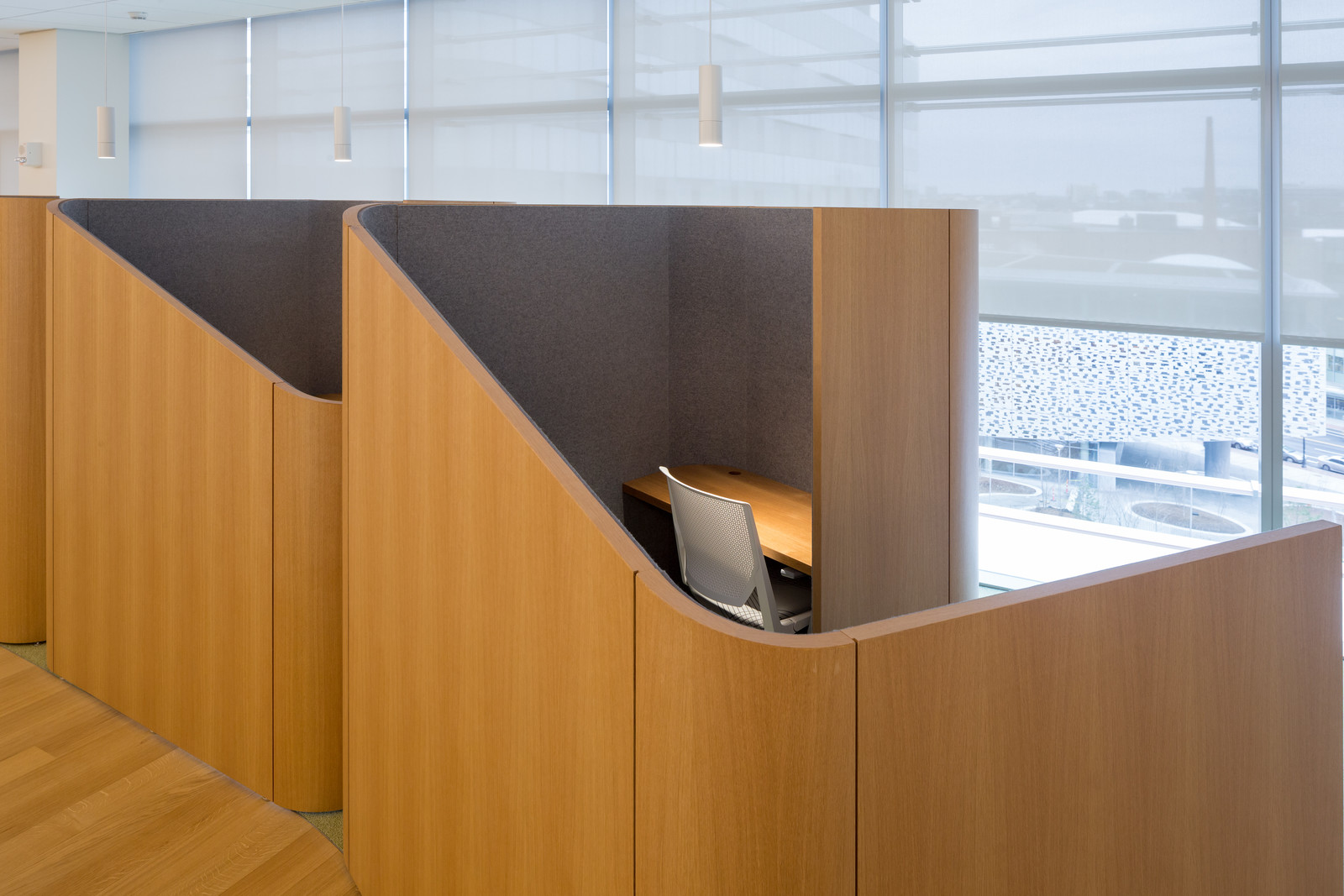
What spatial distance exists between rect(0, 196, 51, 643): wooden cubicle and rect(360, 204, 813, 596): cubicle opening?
1246mm

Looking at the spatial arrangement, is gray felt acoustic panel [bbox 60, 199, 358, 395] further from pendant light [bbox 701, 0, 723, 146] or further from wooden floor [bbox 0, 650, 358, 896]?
pendant light [bbox 701, 0, 723, 146]

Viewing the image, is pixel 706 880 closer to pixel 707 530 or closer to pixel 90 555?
pixel 707 530

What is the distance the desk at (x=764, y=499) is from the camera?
2504 mm

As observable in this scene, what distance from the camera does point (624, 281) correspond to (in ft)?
9.98

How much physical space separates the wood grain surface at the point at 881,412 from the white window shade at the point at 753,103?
88.5 inches

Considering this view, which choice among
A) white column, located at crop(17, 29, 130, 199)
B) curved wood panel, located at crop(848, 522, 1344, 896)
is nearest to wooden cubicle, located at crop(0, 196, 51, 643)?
curved wood panel, located at crop(848, 522, 1344, 896)

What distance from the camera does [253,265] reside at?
3400mm

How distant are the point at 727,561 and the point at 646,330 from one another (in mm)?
906

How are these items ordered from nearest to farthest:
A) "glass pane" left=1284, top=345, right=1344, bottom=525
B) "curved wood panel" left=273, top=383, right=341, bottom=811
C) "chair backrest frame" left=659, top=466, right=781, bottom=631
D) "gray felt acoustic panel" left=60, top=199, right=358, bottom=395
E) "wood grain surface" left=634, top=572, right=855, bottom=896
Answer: "wood grain surface" left=634, top=572, right=855, bottom=896
"curved wood panel" left=273, top=383, right=341, bottom=811
"chair backrest frame" left=659, top=466, right=781, bottom=631
"gray felt acoustic panel" left=60, top=199, right=358, bottom=395
"glass pane" left=1284, top=345, right=1344, bottom=525

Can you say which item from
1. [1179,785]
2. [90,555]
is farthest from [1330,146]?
[90,555]

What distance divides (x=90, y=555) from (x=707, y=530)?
149 cm

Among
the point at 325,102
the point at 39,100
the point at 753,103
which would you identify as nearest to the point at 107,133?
the point at 325,102

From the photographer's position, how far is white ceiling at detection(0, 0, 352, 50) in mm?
6637

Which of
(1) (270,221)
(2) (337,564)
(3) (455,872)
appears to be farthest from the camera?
(1) (270,221)
